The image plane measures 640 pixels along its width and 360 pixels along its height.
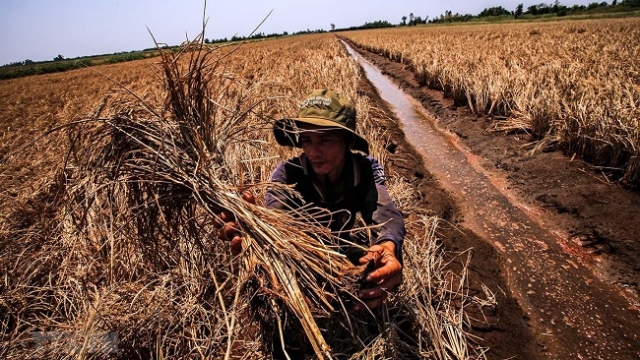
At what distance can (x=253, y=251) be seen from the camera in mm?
1244

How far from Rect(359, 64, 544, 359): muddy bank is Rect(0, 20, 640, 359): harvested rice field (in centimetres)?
1

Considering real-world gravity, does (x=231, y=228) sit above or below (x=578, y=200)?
above

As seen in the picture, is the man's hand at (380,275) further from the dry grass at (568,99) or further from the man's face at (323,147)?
the dry grass at (568,99)

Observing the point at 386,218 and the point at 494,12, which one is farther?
the point at 494,12

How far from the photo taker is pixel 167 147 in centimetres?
130

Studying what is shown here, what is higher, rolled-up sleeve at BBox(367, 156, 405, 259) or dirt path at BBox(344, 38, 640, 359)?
rolled-up sleeve at BBox(367, 156, 405, 259)

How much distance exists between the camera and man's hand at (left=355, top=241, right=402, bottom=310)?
4.20 feet

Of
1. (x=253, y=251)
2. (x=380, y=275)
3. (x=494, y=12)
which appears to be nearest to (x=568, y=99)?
(x=380, y=275)

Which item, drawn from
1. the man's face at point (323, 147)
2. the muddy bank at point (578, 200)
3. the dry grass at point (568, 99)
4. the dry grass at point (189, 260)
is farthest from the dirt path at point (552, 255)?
the man's face at point (323, 147)

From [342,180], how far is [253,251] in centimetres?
71

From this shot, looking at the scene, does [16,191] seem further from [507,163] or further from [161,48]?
[507,163]

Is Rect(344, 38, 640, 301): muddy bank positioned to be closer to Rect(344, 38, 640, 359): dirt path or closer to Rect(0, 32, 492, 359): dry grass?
Rect(344, 38, 640, 359): dirt path

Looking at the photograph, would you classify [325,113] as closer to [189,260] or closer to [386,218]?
[386,218]

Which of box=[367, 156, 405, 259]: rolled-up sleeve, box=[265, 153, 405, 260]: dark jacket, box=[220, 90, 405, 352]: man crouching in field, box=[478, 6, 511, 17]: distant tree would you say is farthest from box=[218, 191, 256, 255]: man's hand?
box=[478, 6, 511, 17]: distant tree
